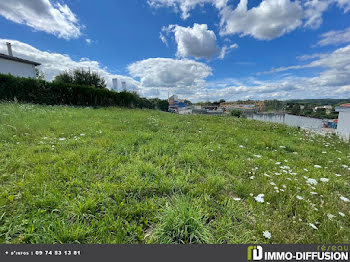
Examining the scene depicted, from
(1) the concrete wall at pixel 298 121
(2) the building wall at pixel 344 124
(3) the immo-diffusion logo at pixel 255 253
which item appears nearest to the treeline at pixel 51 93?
(3) the immo-diffusion logo at pixel 255 253

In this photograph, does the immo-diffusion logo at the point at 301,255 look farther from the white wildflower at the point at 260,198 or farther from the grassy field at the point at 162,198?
the white wildflower at the point at 260,198

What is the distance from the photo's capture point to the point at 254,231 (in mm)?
1141

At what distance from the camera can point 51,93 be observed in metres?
9.94

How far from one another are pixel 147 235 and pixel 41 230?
2.74ft

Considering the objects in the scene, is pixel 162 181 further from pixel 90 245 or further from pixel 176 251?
pixel 90 245

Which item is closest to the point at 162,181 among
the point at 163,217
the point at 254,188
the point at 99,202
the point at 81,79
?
the point at 163,217

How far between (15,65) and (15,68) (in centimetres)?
33

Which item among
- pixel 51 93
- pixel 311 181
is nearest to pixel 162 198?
pixel 311 181

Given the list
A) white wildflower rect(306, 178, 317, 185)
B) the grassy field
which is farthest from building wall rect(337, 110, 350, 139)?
white wildflower rect(306, 178, 317, 185)

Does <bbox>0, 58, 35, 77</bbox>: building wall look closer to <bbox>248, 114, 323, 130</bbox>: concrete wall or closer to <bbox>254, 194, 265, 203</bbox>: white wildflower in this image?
<bbox>254, 194, 265, 203</bbox>: white wildflower

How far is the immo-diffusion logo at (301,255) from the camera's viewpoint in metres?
1.03

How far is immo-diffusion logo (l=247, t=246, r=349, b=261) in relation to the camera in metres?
1.03

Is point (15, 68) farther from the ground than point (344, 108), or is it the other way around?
point (15, 68)

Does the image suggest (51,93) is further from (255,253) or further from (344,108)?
(344,108)
